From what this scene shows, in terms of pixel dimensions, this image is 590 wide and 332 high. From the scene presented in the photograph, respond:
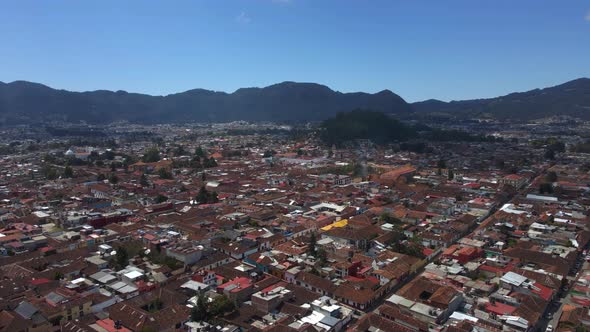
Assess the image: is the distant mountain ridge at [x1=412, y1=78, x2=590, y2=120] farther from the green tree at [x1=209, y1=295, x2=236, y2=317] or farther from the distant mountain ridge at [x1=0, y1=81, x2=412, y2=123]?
the green tree at [x1=209, y1=295, x2=236, y2=317]

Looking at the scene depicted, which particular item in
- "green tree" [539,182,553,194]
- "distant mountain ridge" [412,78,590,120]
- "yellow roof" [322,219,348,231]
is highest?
"distant mountain ridge" [412,78,590,120]


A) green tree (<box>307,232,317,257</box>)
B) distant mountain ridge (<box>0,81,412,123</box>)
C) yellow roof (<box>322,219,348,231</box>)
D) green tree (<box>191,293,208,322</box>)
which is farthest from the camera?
distant mountain ridge (<box>0,81,412,123</box>)

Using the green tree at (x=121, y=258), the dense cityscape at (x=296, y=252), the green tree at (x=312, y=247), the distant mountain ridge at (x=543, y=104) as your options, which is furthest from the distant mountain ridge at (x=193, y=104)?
the green tree at (x=312, y=247)

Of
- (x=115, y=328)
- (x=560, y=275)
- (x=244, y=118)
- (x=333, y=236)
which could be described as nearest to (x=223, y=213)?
(x=333, y=236)

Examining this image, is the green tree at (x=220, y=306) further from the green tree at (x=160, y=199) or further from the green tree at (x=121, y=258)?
the green tree at (x=160, y=199)

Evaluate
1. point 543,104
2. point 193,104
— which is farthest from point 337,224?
point 193,104

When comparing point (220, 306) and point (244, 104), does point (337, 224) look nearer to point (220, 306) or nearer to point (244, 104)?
point (220, 306)

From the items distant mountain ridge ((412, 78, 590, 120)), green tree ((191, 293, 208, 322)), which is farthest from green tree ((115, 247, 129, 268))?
distant mountain ridge ((412, 78, 590, 120))

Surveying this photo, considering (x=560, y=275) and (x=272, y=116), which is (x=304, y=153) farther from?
(x=272, y=116)
